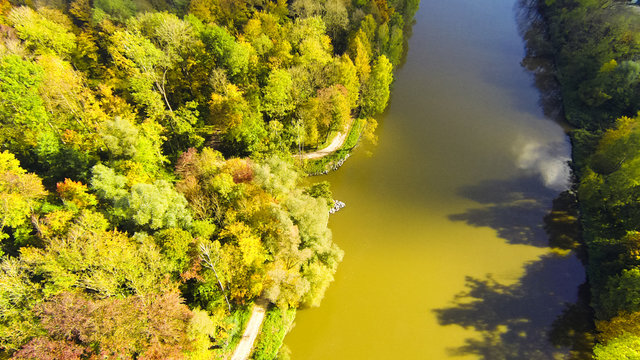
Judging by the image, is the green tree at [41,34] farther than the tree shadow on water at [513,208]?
Yes

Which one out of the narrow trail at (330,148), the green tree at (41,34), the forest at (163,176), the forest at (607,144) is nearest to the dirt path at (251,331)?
the forest at (163,176)

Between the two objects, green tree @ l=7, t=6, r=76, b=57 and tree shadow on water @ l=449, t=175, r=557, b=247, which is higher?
tree shadow on water @ l=449, t=175, r=557, b=247

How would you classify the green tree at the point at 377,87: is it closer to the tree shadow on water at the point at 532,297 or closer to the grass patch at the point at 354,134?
the grass patch at the point at 354,134

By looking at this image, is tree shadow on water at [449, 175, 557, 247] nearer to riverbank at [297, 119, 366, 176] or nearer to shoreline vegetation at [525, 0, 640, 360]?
shoreline vegetation at [525, 0, 640, 360]

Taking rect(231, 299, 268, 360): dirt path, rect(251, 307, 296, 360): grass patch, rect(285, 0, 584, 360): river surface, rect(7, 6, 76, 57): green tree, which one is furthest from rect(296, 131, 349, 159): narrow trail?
rect(7, 6, 76, 57): green tree

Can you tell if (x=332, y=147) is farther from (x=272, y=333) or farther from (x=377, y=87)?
(x=272, y=333)
